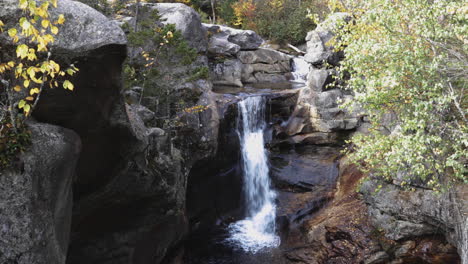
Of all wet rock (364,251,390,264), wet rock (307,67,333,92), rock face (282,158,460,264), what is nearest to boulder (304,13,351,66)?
wet rock (307,67,333,92)

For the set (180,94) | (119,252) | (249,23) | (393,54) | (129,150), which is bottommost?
(119,252)

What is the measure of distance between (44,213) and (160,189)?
4849 mm

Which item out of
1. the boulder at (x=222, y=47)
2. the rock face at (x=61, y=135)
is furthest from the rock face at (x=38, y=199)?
the boulder at (x=222, y=47)

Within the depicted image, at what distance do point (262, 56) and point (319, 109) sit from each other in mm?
8331

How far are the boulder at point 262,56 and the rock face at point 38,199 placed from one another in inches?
750

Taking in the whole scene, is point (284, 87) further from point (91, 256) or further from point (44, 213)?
point (44, 213)

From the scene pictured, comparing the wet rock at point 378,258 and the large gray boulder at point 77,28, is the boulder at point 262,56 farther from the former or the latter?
the large gray boulder at point 77,28

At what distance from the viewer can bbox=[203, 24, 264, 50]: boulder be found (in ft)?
78.3

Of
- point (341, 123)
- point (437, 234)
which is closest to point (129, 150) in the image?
point (437, 234)

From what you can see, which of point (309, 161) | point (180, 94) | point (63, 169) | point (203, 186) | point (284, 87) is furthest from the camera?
point (284, 87)

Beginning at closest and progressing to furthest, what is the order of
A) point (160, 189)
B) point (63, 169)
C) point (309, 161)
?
point (63, 169), point (160, 189), point (309, 161)

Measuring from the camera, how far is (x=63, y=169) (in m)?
5.73

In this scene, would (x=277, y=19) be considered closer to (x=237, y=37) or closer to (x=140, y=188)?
(x=237, y=37)

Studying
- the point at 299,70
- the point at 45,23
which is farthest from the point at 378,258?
the point at 299,70
